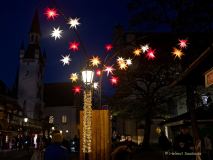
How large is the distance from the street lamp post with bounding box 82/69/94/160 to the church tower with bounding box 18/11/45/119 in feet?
209

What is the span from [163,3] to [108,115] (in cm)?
541

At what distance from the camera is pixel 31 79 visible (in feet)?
251

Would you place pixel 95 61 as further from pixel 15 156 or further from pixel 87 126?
pixel 15 156

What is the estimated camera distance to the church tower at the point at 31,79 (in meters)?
75.0

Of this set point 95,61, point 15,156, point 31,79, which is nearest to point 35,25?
point 31,79

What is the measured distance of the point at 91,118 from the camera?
11883 mm

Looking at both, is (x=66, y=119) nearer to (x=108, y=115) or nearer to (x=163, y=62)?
(x=163, y=62)

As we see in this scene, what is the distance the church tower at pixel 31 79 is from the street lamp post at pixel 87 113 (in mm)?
63728

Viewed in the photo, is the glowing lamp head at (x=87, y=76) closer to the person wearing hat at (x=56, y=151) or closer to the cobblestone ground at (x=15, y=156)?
the person wearing hat at (x=56, y=151)

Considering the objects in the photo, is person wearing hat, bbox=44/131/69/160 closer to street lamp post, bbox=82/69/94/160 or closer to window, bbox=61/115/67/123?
street lamp post, bbox=82/69/94/160

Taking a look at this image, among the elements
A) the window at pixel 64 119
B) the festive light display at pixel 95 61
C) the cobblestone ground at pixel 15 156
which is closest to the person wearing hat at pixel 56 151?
the festive light display at pixel 95 61

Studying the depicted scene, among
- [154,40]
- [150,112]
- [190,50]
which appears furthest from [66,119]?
[190,50]

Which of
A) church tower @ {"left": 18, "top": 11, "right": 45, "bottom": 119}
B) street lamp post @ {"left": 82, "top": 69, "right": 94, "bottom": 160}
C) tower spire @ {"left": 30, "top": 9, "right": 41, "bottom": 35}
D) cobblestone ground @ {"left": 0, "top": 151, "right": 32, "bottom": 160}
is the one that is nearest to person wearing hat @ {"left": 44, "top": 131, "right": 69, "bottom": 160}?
street lamp post @ {"left": 82, "top": 69, "right": 94, "bottom": 160}

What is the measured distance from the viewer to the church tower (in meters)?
75.0
